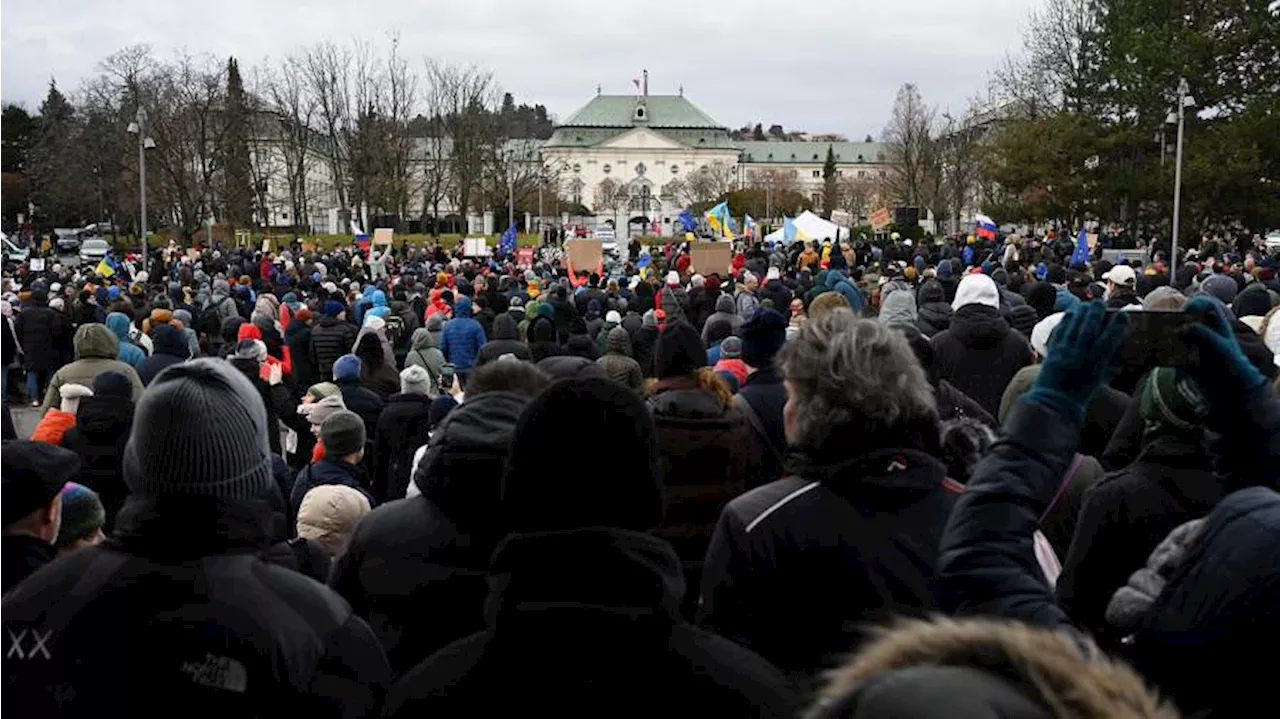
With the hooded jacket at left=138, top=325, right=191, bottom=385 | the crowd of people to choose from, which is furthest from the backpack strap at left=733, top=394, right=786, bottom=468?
the hooded jacket at left=138, top=325, right=191, bottom=385

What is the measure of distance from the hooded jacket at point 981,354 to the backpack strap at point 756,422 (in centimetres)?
244

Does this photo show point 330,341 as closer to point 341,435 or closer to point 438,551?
point 341,435

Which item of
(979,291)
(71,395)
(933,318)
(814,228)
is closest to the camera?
(71,395)

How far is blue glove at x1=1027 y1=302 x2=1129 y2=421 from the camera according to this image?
2.37 meters

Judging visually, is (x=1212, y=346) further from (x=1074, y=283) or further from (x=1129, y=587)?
(x=1074, y=283)

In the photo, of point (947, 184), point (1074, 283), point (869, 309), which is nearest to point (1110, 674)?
point (1074, 283)

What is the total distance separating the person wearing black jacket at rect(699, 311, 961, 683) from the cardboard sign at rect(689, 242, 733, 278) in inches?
731

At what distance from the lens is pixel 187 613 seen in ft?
8.14

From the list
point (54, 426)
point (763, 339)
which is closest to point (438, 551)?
point (763, 339)

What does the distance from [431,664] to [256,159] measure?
7125 cm

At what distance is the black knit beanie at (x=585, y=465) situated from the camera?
90.8 inches

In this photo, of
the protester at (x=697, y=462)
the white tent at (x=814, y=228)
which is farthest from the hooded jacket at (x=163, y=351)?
the white tent at (x=814, y=228)

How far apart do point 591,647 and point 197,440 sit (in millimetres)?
1059

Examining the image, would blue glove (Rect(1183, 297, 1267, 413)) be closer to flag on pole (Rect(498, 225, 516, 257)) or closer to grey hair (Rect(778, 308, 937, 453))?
grey hair (Rect(778, 308, 937, 453))
